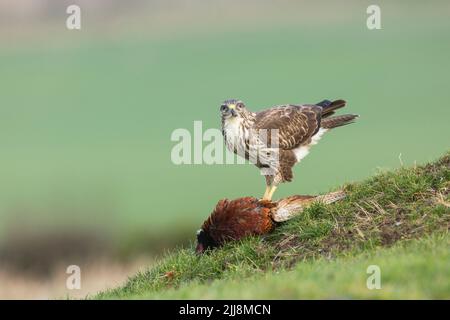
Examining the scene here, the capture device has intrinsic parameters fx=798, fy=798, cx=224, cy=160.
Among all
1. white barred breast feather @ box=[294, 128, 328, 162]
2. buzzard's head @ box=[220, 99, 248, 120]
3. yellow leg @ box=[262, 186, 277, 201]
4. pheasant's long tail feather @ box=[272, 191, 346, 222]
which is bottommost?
pheasant's long tail feather @ box=[272, 191, 346, 222]

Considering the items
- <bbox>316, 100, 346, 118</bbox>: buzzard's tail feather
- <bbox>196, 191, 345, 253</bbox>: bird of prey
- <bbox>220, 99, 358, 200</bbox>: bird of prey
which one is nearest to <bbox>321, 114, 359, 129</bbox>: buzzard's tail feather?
<bbox>316, 100, 346, 118</bbox>: buzzard's tail feather

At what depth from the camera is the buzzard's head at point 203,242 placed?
1269 cm

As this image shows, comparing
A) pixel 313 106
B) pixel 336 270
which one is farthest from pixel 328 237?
pixel 313 106

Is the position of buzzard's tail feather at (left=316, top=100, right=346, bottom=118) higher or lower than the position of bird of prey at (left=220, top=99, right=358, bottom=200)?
higher

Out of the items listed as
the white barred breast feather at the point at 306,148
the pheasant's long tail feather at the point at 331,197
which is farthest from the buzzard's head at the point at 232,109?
the pheasant's long tail feather at the point at 331,197

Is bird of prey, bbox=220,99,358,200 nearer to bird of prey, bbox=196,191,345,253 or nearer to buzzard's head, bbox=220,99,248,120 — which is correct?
buzzard's head, bbox=220,99,248,120

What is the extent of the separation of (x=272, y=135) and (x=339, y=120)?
226 cm

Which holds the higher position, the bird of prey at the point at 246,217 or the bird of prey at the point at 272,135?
the bird of prey at the point at 272,135

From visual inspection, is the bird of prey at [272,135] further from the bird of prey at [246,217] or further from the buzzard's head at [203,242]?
the buzzard's head at [203,242]

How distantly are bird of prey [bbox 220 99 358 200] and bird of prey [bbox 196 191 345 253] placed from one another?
117cm

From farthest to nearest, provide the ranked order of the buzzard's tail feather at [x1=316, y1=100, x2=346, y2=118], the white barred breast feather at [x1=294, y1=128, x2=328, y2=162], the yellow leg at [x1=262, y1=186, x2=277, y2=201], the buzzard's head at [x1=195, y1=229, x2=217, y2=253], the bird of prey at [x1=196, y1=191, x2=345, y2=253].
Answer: the buzzard's tail feather at [x1=316, y1=100, x2=346, y2=118], the white barred breast feather at [x1=294, y1=128, x2=328, y2=162], the yellow leg at [x1=262, y1=186, x2=277, y2=201], the buzzard's head at [x1=195, y1=229, x2=217, y2=253], the bird of prey at [x1=196, y1=191, x2=345, y2=253]

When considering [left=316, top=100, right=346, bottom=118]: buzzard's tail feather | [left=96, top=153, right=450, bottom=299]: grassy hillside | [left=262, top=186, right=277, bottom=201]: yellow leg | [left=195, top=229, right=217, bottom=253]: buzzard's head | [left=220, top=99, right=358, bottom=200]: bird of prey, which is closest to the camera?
[left=96, top=153, right=450, bottom=299]: grassy hillside

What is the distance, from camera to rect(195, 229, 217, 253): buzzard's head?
12.7m
